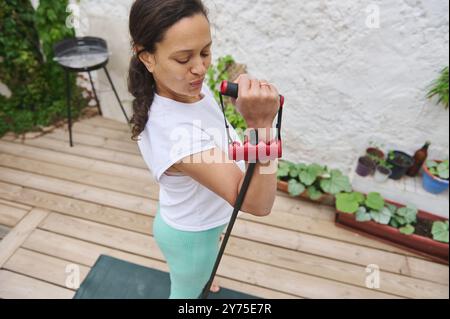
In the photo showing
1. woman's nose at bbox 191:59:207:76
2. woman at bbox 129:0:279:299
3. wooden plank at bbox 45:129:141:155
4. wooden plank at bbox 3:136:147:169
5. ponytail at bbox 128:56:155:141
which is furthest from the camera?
wooden plank at bbox 45:129:141:155

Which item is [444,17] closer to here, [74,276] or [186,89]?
[186,89]

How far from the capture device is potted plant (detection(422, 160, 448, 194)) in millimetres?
2244

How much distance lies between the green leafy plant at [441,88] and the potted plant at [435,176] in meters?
0.45

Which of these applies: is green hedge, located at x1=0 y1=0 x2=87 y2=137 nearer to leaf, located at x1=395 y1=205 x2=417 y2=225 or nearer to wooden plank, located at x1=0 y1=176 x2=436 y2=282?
wooden plank, located at x1=0 y1=176 x2=436 y2=282

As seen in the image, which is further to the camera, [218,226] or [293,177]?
[293,177]

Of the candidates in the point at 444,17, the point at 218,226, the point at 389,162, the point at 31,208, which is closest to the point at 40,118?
the point at 31,208

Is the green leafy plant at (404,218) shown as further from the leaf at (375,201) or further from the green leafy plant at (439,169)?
the green leafy plant at (439,169)

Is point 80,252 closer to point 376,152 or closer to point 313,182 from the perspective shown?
point 313,182

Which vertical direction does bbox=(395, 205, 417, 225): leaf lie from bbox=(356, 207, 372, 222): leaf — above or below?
above

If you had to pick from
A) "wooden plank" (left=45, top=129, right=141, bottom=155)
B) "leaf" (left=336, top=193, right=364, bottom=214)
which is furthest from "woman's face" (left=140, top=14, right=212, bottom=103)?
"wooden plank" (left=45, top=129, right=141, bottom=155)

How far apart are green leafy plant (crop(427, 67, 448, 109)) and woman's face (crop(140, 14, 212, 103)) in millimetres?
1828

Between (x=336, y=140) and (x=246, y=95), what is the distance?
6.94 feet

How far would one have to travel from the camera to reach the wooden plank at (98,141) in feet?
10.1

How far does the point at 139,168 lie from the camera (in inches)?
113
